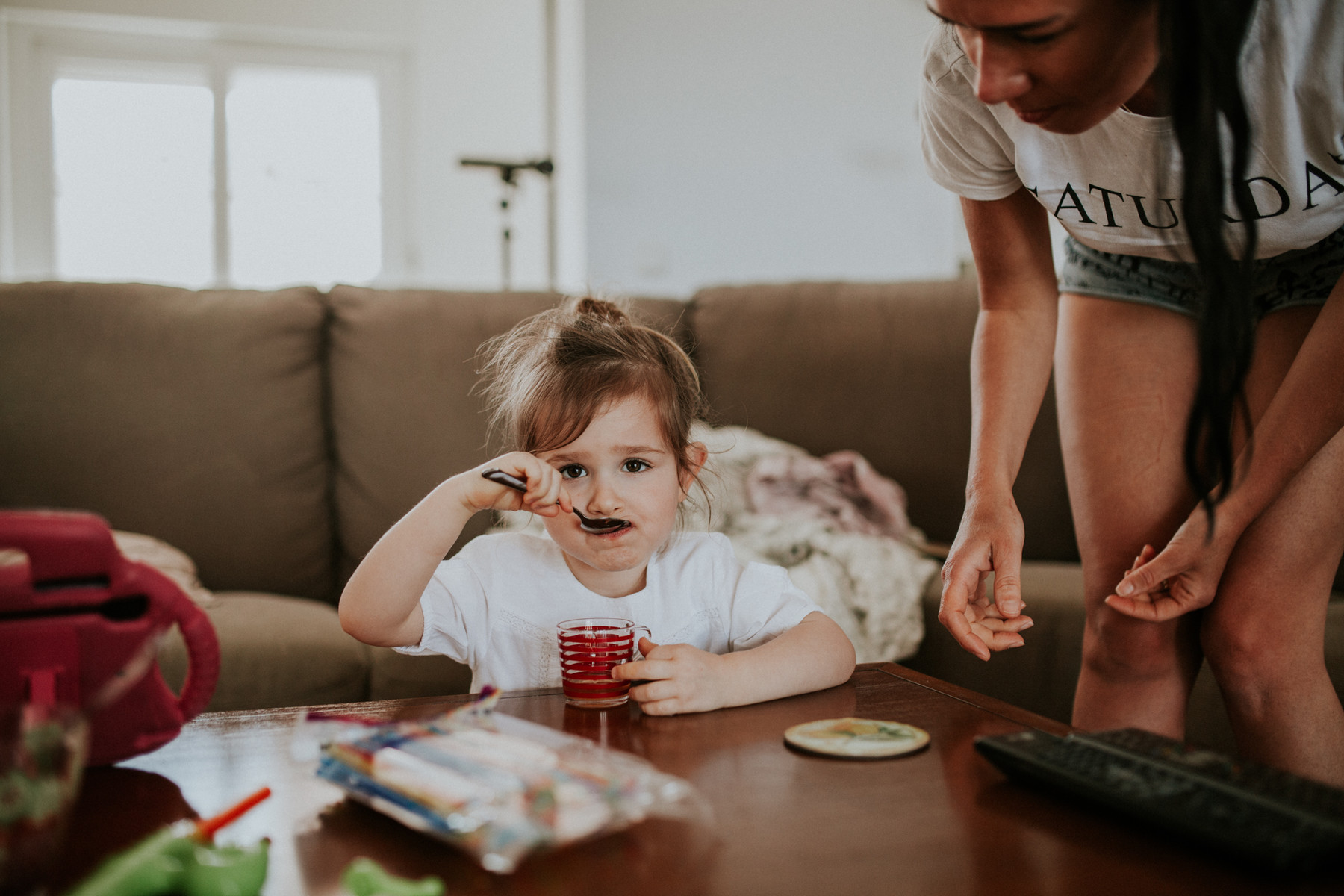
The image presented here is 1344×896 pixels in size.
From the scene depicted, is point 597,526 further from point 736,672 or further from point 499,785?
point 499,785

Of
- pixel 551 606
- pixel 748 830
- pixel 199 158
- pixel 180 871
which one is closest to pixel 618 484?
pixel 551 606

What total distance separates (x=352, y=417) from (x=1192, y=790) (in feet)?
5.36

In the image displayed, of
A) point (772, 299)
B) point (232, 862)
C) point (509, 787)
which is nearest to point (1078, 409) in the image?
point (509, 787)

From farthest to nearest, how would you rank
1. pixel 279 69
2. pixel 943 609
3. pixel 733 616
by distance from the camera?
pixel 279 69 → pixel 733 616 → pixel 943 609

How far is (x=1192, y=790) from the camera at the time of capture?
53 cm

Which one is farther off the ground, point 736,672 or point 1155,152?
point 1155,152

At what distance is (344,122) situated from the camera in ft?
16.0

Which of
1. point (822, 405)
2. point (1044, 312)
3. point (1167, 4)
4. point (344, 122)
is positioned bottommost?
point (822, 405)

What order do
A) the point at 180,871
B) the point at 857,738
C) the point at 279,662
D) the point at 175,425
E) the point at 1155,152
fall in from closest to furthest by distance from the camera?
1. the point at 180,871
2. the point at 857,738
3. the point at 1155,152
4. the point at 279,662
5. the point at 175,425

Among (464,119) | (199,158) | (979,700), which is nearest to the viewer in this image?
(979,700)

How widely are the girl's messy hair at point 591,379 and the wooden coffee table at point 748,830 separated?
1.26 feet

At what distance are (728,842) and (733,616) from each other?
0.54 metres

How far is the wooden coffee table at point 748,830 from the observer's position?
48 cm

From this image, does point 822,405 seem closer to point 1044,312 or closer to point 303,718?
point 1044,312
